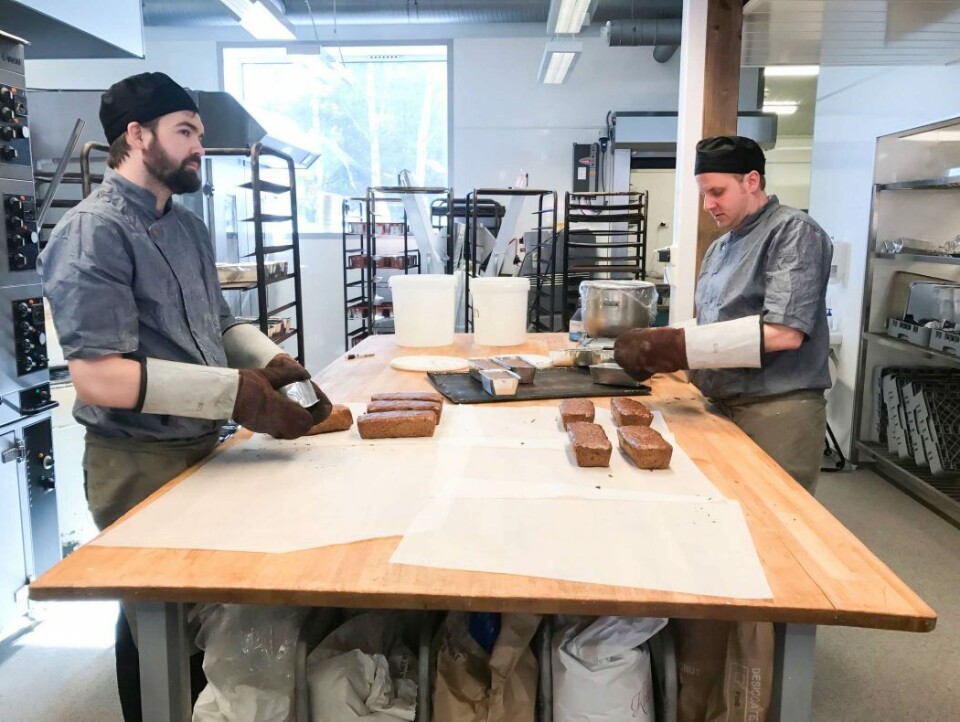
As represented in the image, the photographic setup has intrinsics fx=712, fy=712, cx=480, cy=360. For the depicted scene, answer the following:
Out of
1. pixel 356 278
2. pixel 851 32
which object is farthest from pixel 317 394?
pixel 356 278

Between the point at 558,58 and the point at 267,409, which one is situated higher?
the point at 558,58

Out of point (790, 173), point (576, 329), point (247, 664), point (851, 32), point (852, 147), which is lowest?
point (247, 664)

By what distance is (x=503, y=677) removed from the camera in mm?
1192

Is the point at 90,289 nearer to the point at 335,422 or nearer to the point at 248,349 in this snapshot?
the point at 248,349

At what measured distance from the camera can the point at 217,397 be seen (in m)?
1.36

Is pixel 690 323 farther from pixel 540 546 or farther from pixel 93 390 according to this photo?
pixel 93 390

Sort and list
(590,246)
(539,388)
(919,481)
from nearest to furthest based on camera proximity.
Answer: (539,388) → (919,481) → (590,246)

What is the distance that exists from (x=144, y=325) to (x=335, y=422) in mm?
461

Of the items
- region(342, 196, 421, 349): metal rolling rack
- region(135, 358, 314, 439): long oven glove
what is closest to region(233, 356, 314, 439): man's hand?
region(135, 358, 314, 439): long oven glove

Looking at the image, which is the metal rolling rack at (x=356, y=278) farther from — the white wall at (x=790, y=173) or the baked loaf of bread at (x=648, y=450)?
the white wall at (x=790, y=173)

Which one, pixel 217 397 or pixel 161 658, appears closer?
pixel 161 658

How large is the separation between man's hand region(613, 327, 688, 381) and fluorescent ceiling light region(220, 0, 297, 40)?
290cm

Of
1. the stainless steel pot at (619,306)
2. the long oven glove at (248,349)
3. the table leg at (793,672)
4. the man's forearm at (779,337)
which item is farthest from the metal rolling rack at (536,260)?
the table leg at (793,672)

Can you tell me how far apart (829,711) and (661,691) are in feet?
3.68
